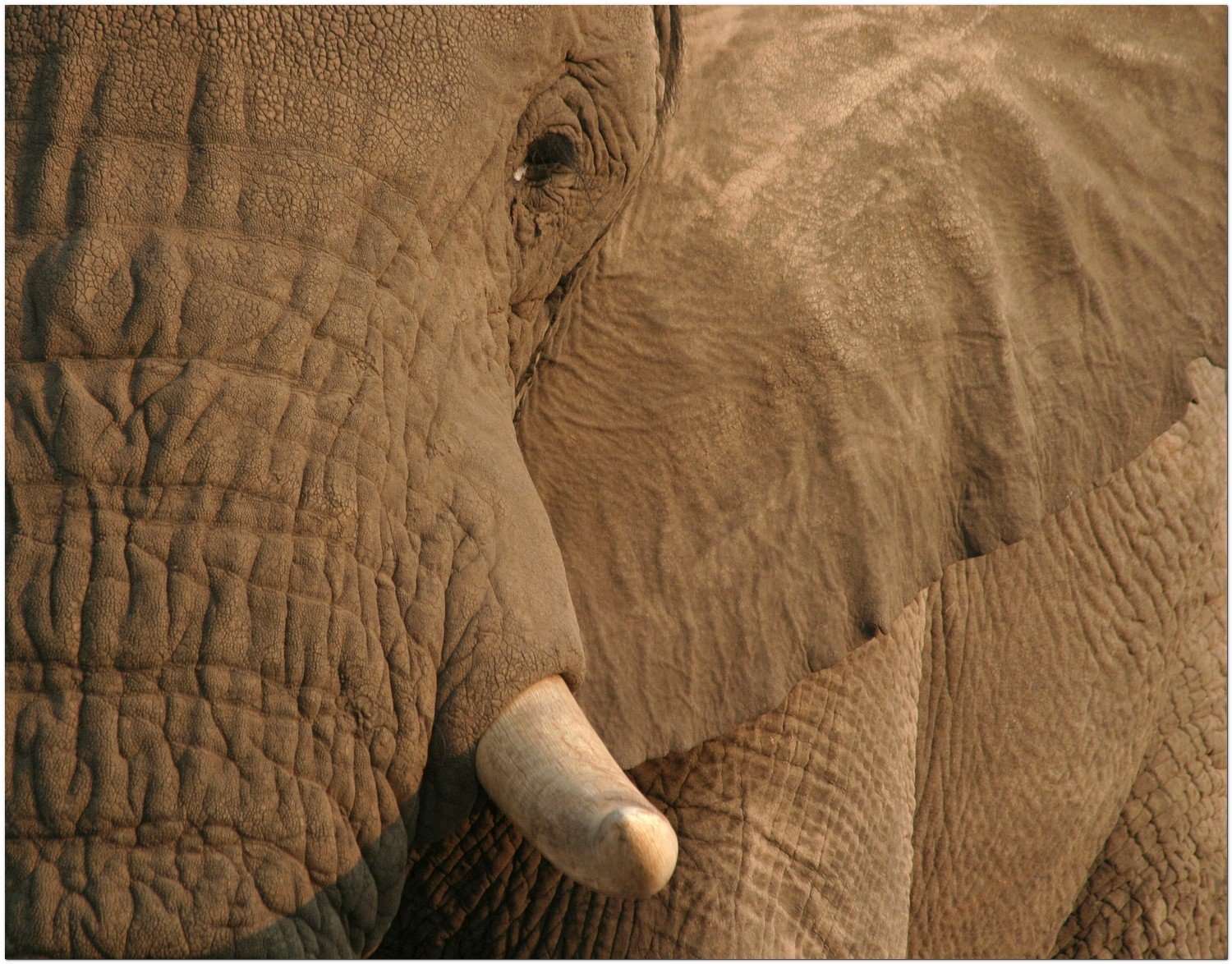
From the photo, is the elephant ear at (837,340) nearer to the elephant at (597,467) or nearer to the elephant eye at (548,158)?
the elephant at (597,467)

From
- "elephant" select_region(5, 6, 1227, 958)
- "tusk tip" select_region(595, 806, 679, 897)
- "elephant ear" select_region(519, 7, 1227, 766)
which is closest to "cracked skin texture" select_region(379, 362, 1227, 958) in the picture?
"elephant" select_region(5, 6, 1227, 958)

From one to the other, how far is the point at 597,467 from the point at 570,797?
0.61 m

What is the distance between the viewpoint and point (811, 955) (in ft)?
7.16

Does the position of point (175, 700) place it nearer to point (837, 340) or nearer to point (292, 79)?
point (292, 79)

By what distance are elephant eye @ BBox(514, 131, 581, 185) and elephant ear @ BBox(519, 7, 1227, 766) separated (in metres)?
0.16

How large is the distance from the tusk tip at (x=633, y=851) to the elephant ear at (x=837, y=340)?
612 mm

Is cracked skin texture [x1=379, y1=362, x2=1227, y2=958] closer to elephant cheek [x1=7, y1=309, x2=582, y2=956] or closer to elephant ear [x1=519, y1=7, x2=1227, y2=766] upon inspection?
elephant ear [x1=519, y1=7, x2=1227, y2=766]

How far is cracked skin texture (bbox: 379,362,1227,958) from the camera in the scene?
2.14 metres

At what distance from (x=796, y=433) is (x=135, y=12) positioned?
941mm

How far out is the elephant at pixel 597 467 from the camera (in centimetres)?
143

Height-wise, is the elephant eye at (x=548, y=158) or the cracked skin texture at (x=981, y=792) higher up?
the elephant eye at (x=548, y=158)

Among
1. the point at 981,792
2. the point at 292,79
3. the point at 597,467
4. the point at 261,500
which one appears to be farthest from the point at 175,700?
the point at 981,792

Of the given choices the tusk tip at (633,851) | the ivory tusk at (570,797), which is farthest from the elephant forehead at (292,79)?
the tusk tip at (633,851)

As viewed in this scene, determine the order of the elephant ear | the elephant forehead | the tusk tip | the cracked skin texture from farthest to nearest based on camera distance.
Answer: the cracked skin texture, the elephant ear, the elephant forehead, the tusk tip
